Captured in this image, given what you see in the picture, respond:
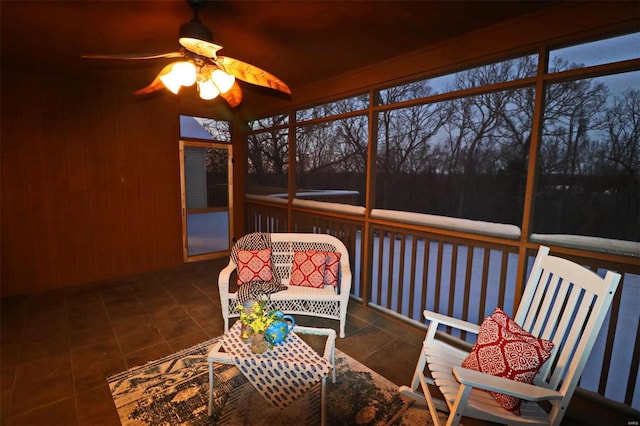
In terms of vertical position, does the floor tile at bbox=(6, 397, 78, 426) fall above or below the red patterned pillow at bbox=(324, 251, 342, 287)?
below

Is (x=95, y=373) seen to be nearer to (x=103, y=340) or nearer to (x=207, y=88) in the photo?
(x=103, y=340)

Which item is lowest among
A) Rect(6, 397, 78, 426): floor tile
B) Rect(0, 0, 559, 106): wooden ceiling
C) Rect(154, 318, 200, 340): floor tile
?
Rect(6, 397, 78, 426): floor tile

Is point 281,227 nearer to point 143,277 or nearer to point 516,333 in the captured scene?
point 143,277

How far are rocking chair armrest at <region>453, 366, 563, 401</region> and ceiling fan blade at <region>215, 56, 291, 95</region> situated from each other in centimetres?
188

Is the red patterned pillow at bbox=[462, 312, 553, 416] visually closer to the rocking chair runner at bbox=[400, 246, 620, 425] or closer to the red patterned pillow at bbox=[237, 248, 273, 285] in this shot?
the rocking chair runner at bbox=[400, 246, 620, 425]

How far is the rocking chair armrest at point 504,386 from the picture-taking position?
126 cm

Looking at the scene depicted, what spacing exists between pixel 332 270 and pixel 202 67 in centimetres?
207

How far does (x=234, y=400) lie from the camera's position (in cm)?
194

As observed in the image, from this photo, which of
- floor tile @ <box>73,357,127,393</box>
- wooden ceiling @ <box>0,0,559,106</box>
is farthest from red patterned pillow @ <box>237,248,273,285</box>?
wooden ceiling @ <box>0,0,559,106</box>

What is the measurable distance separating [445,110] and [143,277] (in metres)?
5.91

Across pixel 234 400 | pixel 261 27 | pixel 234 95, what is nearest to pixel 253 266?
pixel 234 400

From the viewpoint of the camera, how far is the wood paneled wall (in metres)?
3.47

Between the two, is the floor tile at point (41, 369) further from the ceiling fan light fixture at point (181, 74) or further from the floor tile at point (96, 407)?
the ceiling fan light fixture at point (181, 74)

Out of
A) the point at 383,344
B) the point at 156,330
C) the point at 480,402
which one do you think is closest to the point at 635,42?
the point at 480,402
